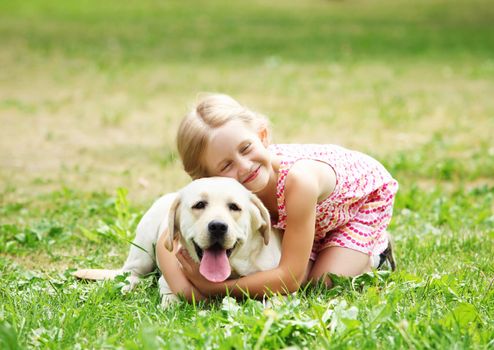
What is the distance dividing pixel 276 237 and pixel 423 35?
16.6m

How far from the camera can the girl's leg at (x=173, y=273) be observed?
3.86 meters

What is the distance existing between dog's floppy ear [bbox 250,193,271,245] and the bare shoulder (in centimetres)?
19

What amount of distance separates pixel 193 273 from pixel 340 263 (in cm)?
86

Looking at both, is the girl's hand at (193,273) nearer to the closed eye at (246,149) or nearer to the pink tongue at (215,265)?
the pink tongue at (215,265)

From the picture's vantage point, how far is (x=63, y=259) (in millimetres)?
4848

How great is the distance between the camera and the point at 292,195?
387 cm

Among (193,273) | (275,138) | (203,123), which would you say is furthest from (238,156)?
(275,138)

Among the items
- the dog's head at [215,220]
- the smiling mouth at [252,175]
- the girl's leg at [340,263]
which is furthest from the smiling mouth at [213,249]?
the girl's leg at [340,263]

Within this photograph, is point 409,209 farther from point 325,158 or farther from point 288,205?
point 288,205

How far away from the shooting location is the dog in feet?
11.7

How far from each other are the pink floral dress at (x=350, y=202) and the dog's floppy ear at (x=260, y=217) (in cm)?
27

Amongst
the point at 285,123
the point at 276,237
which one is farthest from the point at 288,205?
the point at 285,123

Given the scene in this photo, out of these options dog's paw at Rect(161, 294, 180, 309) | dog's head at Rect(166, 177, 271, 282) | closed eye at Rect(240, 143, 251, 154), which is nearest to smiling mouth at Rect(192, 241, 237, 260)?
dog's head at Rect(166, 177, 271, 282)

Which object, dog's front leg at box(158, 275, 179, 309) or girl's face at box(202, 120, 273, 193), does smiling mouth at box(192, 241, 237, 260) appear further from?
girl's face at box(202, 120, 273, 193)
